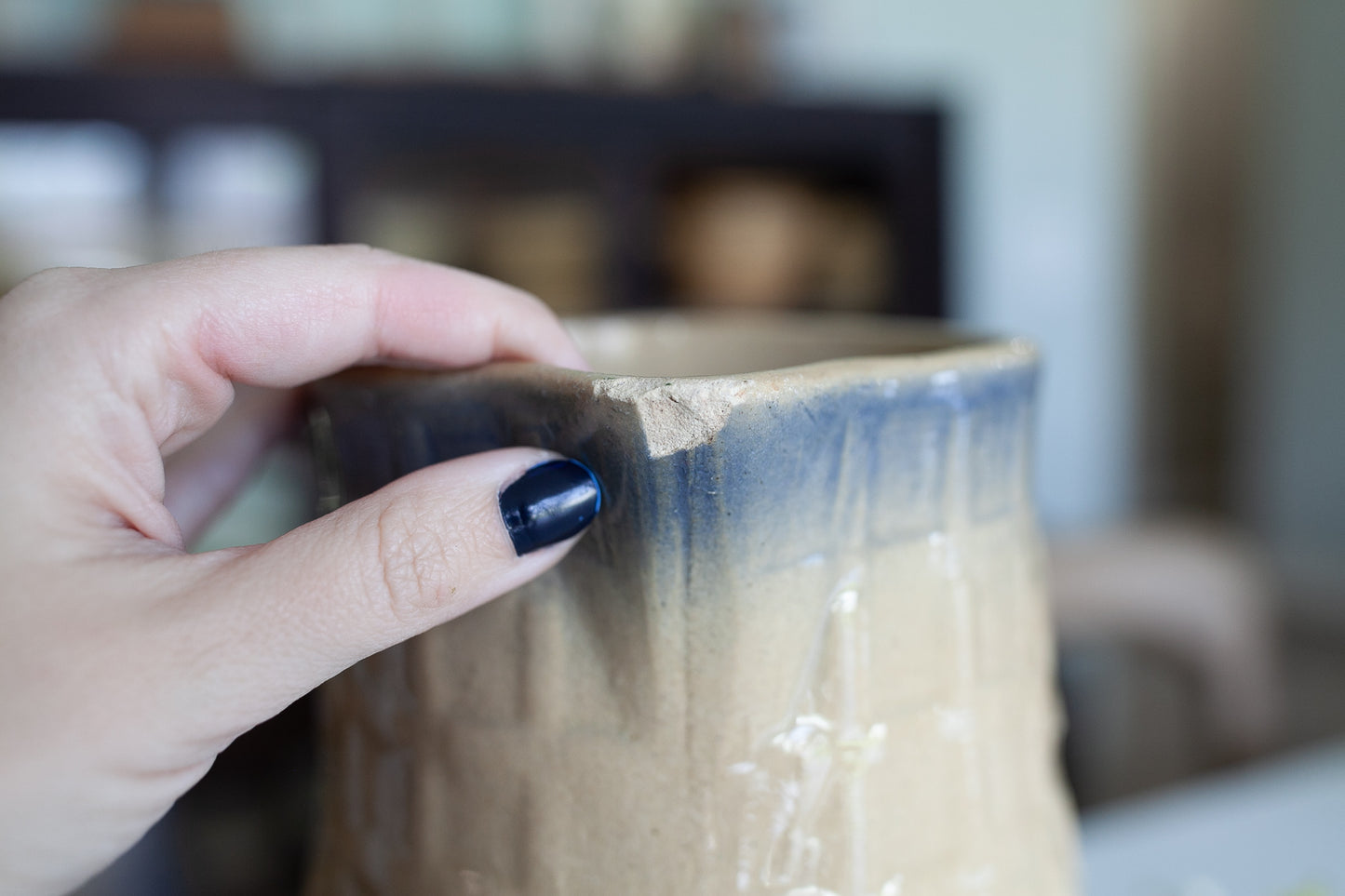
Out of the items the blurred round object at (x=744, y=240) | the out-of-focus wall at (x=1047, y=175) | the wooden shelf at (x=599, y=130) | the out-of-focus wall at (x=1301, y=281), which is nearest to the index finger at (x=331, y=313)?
the wooden shelf at (x=599, y=130)

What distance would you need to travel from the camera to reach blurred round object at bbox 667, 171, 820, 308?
191 centimetres

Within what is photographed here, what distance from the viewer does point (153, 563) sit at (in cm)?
26

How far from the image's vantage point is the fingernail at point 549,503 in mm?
268

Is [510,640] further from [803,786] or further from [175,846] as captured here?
[175,846]

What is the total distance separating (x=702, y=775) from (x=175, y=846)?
4.30 ft

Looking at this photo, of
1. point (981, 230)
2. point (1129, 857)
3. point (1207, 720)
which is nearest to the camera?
point (1129, 857)

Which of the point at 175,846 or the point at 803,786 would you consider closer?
the point at 803,786

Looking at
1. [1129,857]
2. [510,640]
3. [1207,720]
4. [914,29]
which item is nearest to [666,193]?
[914,29]

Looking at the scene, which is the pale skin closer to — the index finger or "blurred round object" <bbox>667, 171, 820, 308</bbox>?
the index finger

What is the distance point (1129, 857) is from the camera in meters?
0.60

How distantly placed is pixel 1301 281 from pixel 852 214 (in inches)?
60.1

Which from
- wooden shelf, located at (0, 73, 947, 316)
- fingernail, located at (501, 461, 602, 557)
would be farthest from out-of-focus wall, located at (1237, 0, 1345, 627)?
fingernail, located at (501, 461, 602, 557)

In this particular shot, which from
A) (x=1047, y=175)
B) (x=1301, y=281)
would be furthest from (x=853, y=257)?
(x=1301, y=281)

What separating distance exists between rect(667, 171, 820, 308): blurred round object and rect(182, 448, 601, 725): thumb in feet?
5.39
